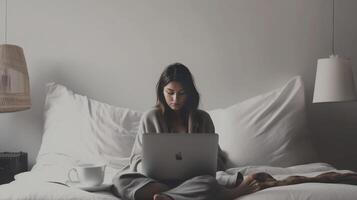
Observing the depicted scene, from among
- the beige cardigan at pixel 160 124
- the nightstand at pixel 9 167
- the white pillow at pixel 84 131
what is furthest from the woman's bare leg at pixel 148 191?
the nightstand at pixel 9 167

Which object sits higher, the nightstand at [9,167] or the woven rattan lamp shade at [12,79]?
the woven rattan lamp shade at [12,79]

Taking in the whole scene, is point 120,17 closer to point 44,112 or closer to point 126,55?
point 126,55

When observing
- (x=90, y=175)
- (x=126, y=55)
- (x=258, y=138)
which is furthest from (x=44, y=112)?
(x=258, y=138)

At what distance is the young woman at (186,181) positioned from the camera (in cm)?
146

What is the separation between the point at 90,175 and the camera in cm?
157

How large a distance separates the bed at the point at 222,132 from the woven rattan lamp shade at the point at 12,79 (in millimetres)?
203

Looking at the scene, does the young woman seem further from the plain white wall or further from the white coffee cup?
the plain white wall

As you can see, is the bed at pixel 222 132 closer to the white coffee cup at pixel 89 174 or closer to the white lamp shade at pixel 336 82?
the white lamp shade at pixel 336 82

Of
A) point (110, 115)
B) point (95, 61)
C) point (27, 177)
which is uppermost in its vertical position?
point (95, 61)

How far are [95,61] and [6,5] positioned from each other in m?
0.64

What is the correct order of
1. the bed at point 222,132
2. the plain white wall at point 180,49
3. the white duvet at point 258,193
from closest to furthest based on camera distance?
the white duvet at point 258,193 → the bed at point 222,132 → the plain white wall at point 180,49

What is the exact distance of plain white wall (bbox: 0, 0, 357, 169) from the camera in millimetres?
2553

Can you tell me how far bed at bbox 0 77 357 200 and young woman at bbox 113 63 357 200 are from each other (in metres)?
0.18

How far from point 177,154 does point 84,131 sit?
34.5 inches
